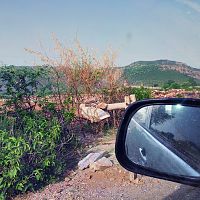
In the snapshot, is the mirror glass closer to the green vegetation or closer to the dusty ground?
the dusty ground

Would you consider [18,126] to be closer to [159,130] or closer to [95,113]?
[95,113]

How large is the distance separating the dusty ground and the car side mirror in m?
2.76

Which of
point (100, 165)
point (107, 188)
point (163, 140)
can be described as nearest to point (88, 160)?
point (100, 165)

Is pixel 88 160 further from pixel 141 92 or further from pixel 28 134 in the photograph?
pixel 141 92

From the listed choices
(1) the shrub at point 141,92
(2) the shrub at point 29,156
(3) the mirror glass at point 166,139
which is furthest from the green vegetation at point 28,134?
(3) the mirror glass at point 166,139

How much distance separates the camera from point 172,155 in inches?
66.9

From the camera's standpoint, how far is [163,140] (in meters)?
1.71

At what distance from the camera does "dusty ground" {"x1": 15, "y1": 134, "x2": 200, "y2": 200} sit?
4.91 metres

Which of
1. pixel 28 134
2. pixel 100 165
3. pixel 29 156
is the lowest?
pixel 100 165

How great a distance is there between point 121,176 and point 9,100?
2382 mm

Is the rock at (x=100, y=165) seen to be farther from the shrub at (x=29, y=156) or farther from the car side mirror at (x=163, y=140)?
the car side mirror at (x=163, y=140)

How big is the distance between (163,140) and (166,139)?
0.16ft

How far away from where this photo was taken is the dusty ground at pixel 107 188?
4914 millimetres

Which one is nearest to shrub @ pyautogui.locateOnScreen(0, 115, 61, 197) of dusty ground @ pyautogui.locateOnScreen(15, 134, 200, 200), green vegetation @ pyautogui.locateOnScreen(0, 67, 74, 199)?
green vegetation @ pyautogui.locateOnScreen(0, 67, 74, 199)
